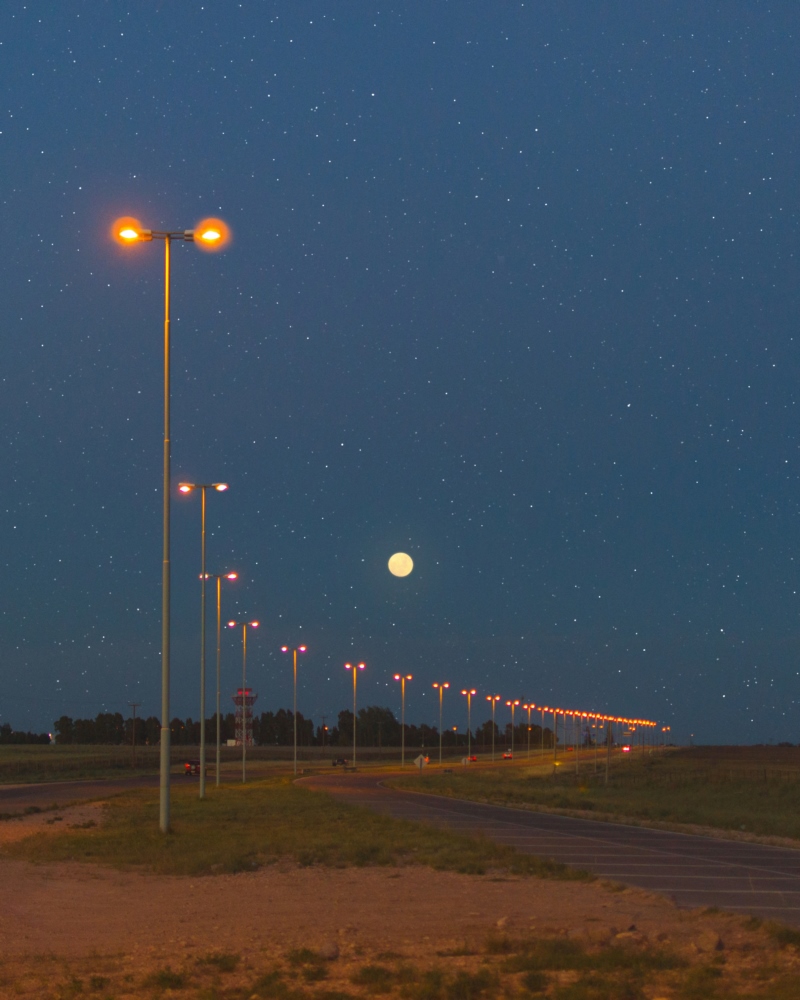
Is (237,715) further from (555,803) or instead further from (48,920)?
(48,920)

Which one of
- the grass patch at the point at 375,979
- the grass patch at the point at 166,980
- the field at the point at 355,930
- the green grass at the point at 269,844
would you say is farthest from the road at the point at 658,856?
the grass patch at the point at 166,980

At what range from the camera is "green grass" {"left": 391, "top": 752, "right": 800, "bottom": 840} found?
40000 millimetres

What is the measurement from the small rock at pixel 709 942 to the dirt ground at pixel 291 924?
28 millimetres

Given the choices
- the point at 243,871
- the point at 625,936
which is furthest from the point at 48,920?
the point at 625,936

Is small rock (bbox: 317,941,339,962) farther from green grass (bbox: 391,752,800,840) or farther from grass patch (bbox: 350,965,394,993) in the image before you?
green grass (bbox: 391,752,800,840)

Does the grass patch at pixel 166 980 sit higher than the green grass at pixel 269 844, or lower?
higher

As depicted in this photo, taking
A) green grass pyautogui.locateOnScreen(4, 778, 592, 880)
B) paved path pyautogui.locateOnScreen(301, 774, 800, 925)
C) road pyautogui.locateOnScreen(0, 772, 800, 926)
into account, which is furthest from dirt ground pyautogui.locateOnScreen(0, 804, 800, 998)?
road pyautogui.locateOnScreen(0, 772, 800, 926)

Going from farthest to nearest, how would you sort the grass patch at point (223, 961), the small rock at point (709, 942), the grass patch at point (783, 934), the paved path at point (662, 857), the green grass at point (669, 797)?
the green grass at point (669, 797) → the paved path at point (662, 857) → the grass patch at point (783, 934) → the small rock at point (709, 942) → the grass patch at point (223, 961)

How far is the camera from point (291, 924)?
1377cm

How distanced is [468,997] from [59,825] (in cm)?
2685

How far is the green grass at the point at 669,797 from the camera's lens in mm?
40000

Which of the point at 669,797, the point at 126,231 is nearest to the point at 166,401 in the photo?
the point at 126,231

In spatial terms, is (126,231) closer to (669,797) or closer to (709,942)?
(709,942)

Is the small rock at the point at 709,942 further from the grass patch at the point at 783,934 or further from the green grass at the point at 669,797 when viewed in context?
the green grass at the point at 669,797
